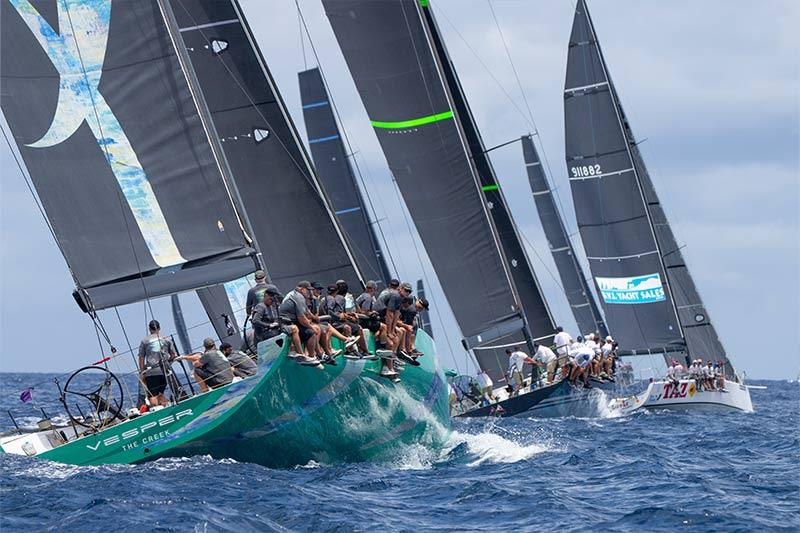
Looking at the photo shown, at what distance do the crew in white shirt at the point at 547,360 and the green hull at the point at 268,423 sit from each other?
10.4 m

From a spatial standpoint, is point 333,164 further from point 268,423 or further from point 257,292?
point 268,423

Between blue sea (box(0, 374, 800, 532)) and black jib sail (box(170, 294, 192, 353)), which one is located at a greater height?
black jib sail (box(170, 294, 192, 353))

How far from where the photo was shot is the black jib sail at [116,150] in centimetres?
1583

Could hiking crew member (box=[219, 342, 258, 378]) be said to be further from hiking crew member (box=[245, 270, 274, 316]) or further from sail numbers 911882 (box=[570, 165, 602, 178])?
sail numbers 911882 (box=[570, 165, 602, 178])

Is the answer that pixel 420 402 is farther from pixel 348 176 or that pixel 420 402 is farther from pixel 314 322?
pixel 348 176

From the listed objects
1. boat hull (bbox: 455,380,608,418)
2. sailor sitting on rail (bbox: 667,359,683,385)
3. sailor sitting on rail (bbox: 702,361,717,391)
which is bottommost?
sailor sitting on rail (bbox: 702,361,717,391)

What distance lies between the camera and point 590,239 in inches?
1437

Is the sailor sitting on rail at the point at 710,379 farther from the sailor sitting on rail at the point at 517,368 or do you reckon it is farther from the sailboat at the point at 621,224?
the sailor sitting on rail at the point at 517,368

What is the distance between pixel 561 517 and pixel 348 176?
2208 centimetres

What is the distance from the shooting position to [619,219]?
35.6 metres

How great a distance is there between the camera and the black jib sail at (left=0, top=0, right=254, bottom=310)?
15828mm

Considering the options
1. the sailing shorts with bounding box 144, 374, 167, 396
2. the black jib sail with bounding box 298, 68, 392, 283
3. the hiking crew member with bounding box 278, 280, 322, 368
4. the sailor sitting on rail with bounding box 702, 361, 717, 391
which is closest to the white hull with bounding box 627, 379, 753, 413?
the sailor sitting on rail with bounding box 702, 361, 717, 391

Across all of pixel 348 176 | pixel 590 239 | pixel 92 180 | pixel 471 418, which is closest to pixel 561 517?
pixel 92 180

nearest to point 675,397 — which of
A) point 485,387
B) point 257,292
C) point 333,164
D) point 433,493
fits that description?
point 485,387
